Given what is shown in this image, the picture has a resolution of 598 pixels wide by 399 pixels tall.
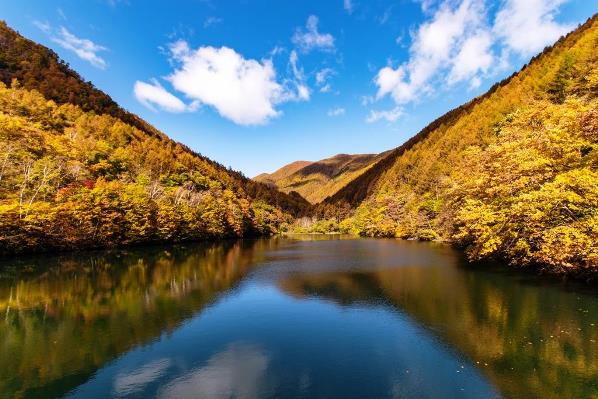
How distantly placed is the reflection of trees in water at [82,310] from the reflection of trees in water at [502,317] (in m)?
9.13

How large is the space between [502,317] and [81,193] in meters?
53.3

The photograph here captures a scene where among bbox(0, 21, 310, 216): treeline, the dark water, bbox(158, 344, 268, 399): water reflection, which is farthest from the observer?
bbox(0, 21, 310, 216): treeline

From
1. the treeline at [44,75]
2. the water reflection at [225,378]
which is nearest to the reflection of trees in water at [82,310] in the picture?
the water reflection at [225,378]

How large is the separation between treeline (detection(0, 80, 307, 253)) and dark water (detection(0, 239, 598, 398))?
57.7 ft

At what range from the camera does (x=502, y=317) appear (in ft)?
63.7

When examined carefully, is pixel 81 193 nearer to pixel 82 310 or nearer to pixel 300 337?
pixel 82 310

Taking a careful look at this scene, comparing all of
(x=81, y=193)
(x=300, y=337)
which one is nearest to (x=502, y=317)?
(x=300, y=337)

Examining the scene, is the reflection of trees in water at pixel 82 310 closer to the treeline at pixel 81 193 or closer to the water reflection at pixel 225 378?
the water reflection at pixel 225 378

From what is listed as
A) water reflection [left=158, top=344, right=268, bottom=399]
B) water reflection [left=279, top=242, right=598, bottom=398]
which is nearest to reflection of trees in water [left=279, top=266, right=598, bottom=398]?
water reflection [left=279, top=242, right=598, bottom=398]

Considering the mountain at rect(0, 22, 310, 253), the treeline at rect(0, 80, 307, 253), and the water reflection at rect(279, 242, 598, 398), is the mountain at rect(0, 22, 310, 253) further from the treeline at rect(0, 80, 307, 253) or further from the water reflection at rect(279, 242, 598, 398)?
the water reflection at rect(279, 242, 598, 398)

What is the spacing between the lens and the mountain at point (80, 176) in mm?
47062

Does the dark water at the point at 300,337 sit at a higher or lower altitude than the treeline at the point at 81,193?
lower

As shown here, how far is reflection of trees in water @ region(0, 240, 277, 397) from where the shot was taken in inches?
546

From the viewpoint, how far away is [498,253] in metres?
36.8
